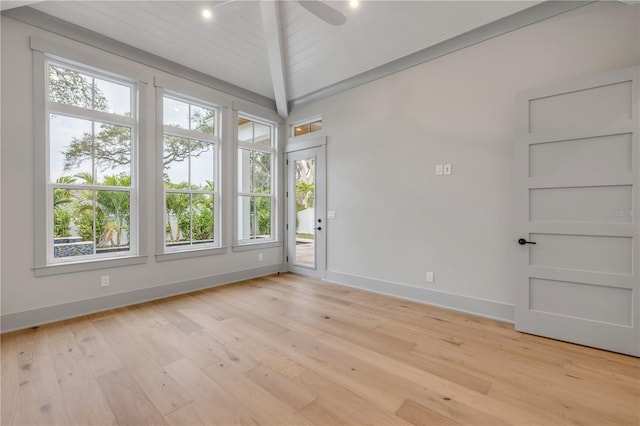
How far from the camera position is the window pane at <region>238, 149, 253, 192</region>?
474cm

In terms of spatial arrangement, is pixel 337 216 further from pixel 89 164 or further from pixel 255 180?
pixel 89 164

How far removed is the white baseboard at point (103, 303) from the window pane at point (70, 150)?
1389 mm

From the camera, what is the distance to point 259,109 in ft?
15.9

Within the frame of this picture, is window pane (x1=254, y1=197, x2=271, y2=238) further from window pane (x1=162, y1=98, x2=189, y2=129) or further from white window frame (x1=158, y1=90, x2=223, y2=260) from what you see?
window pane (x1=162, y1=98, x2=189, y2=129)

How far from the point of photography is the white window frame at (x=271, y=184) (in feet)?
14.9

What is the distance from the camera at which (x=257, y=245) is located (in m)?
4.86

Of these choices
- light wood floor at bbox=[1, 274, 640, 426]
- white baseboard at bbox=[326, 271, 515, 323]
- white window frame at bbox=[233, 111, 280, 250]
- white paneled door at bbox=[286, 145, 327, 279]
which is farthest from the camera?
white paneled door at bbox=[286, 145, 327, 279]

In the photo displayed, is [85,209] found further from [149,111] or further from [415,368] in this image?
[415,368]

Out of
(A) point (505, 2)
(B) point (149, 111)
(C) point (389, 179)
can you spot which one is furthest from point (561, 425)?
(B) point (149, 111)

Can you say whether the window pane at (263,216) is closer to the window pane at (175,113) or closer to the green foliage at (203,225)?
the green foliage at (203,225)

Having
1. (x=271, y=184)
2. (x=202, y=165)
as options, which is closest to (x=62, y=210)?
(x=202, y=165)

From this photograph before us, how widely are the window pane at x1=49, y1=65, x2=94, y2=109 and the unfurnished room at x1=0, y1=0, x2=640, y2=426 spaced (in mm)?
23

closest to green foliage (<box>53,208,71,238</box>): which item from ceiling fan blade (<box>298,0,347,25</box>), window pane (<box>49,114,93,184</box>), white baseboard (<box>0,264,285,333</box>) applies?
window pane (<box>49,114,93,184</box>)

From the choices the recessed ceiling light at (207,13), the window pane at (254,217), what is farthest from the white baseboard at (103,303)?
the recessed ceiling light at (207,13)
